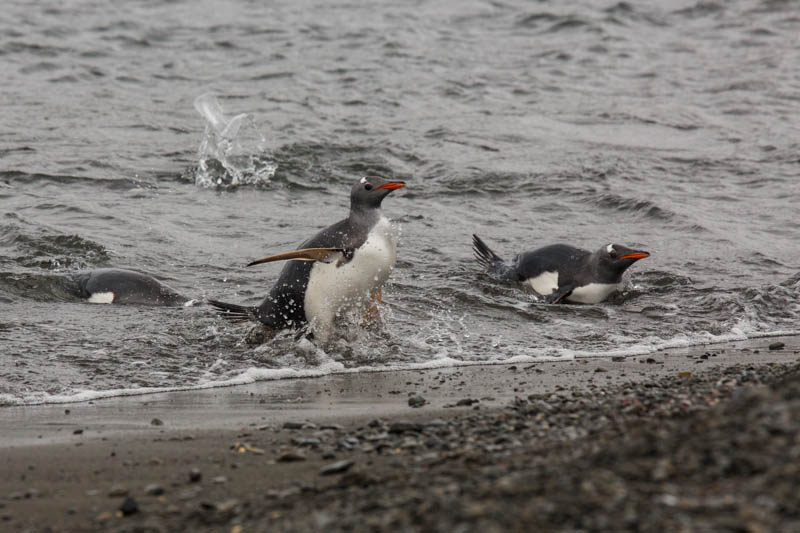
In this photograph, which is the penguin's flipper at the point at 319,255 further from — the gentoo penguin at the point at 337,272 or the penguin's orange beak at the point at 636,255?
the penguin's orange beak at the point at 636,255

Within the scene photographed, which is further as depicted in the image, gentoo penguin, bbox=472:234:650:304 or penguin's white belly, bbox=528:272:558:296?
penguin's white belly, bbox=528:272:558:296

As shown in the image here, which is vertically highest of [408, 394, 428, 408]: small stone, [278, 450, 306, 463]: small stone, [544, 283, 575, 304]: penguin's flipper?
[278, 450, 306, 463]: small stone

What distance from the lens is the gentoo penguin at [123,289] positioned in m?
7.90

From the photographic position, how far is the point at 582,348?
6902mm

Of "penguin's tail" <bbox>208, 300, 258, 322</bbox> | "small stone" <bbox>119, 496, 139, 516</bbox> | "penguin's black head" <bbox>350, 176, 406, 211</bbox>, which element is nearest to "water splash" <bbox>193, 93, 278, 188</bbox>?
"penguin's tail" <bbox>208, 300, 258, 322</bbox>

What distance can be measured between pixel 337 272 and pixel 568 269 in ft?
9.01

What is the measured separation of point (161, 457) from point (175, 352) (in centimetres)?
254

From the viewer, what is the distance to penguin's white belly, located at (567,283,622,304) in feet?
28.1

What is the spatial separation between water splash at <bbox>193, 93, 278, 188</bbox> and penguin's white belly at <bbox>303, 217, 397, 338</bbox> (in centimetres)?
571

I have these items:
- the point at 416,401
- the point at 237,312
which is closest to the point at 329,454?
the point at 416,401

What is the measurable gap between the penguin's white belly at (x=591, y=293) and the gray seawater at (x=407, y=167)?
0.69 feet

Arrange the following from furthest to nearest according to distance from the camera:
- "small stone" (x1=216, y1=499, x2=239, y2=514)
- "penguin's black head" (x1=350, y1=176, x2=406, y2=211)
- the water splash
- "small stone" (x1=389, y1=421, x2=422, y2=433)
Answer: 1. the water splash
2. "penguin's black head" (x1=350, y1=176, x2=406, y2=211)
3. "small stone" (x1=389, y1=421, x2=422, y2=433)
4. "small stone" (x1=216, y1=499, x2=239, y2=514)

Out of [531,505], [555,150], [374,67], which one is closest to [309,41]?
[374,67]

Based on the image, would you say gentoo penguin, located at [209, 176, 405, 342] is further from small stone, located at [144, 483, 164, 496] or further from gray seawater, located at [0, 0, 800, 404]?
small stone, located at [144, 483, 164, 496]
